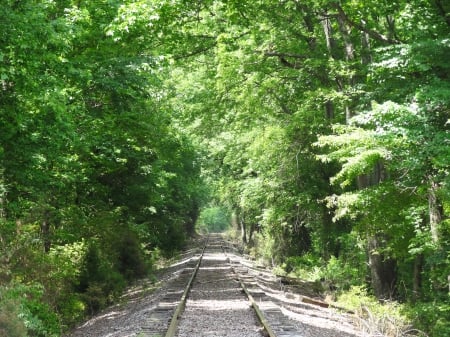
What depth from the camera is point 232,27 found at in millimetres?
16719

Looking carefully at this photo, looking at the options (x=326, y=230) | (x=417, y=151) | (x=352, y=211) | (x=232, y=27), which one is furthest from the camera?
(x=326, y=230)

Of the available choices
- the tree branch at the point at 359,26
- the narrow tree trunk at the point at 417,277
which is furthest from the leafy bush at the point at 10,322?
the narrow tree trunk at the point at 417,277

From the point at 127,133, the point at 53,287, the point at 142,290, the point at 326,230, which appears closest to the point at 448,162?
the point at 53,287

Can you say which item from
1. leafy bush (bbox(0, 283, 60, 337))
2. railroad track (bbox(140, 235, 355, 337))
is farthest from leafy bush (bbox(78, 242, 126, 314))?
leafy bush (bbox(0, 283, 60, 337))

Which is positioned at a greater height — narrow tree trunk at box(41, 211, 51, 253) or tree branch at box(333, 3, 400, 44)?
tree branch at box(333, 3, 400, 44)

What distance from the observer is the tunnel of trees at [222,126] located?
9734mm

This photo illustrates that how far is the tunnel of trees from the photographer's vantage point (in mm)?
9734

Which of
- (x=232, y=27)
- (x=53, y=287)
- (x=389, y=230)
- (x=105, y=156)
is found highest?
(x=232, y=27)

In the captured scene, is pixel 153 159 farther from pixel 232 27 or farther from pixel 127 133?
pixel 232 27

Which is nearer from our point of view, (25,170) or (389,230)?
(25,170)

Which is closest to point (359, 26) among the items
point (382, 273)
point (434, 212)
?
point (434, 212)

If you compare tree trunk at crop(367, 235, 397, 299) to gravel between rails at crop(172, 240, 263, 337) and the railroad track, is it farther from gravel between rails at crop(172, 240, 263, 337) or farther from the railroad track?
gravel between rails at crop(172, 240, 263, 337)

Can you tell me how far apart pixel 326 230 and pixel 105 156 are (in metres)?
11.7

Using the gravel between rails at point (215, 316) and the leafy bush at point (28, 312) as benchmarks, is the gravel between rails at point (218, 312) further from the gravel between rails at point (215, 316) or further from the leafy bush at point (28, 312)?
the leafy bush at point (28, 312)
